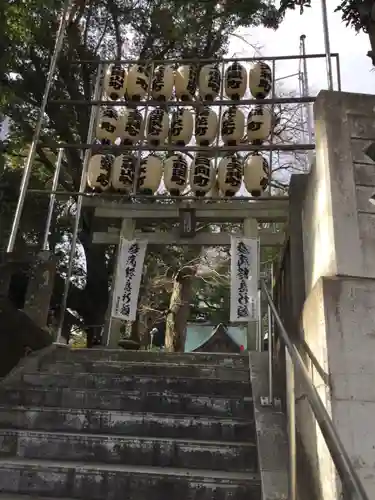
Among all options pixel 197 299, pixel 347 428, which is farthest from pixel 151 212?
pixel 197 299

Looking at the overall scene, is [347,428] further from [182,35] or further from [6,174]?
[182,35]

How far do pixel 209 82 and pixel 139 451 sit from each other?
9081mm

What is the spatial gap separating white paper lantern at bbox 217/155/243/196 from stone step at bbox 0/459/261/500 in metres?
7.16

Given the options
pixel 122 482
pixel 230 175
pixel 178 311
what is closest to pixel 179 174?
pixel 230 175

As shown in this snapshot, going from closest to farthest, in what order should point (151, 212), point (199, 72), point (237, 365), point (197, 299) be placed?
point (237, 365), point (151, 212), point (199, 72), point (197, 299)

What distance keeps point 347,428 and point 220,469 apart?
4.64 ft

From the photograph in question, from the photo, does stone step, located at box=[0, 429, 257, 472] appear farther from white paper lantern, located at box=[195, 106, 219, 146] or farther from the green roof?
the green roof

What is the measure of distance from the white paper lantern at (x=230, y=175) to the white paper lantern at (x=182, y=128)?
105 cm

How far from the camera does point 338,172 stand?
3.43 meters

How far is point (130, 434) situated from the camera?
4.25m

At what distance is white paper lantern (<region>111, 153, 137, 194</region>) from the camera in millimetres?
10445

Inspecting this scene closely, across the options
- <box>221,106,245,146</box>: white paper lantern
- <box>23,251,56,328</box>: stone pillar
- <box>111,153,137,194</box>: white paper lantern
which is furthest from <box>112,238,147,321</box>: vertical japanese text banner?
<box>221,106,245,146</box>: white paper lantern

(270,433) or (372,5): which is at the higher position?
(372,5)

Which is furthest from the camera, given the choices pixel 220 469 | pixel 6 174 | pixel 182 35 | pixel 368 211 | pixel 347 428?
pixel 182 35
